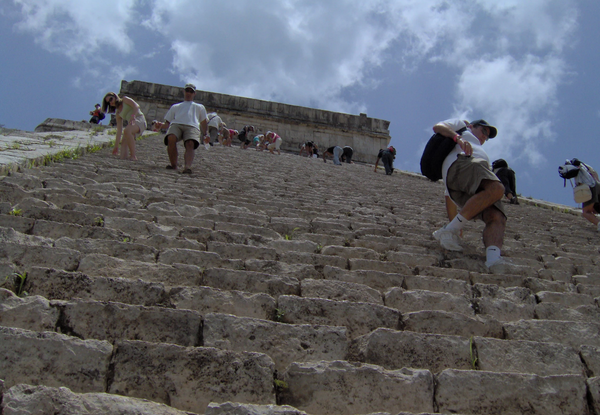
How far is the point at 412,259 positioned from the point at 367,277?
832 mm

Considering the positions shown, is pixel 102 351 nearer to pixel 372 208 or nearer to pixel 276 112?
pixel 372 208

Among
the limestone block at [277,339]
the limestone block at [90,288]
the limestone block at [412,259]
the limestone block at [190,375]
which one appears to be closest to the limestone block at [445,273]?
the limestone block at [412,259]


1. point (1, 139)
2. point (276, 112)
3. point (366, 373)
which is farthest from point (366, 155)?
point (366, 373)

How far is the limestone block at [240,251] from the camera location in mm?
3320

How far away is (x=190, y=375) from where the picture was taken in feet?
6.28

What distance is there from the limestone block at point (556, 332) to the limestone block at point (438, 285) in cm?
Answer: 44

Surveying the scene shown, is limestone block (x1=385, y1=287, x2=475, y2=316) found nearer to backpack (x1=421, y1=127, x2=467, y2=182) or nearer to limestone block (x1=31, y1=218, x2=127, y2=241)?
backpack (x1=421, y1=127, x2=467, y2=182)

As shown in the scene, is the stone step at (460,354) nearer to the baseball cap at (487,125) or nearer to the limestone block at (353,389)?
the limestone block at (353,389)

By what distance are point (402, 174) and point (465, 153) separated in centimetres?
1068

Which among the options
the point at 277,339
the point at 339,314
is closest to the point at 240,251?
the point at 339,314

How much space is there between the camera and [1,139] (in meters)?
6.02

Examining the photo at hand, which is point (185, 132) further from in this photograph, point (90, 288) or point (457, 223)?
point (90, 288)

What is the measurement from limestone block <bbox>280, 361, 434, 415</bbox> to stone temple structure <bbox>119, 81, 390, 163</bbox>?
61.8 feet

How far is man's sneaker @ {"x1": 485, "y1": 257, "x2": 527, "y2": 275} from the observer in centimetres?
366
